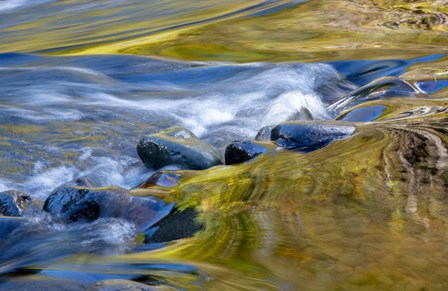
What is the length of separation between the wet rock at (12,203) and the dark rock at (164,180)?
0.60 m

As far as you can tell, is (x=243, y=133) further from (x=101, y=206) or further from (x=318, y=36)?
(x=318, y=36)

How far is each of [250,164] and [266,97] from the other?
7.65 feet

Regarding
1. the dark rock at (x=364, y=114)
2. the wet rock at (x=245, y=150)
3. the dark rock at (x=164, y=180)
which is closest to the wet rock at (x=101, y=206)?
the dark rock at (x=164, y=180)

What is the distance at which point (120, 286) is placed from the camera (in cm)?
222

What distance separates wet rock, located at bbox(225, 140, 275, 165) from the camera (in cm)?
391

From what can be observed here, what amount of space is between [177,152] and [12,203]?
3.22 ft

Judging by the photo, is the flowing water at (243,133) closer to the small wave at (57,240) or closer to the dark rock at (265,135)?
the small wave at (57,240)

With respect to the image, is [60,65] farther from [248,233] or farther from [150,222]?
[248,233]

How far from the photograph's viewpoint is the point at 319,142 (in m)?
3.83

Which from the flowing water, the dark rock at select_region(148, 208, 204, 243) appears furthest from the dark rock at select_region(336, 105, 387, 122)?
the dark rock at select_region(148, 208, 204, 243)

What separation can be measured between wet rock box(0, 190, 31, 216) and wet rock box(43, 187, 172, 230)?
0.54 feet

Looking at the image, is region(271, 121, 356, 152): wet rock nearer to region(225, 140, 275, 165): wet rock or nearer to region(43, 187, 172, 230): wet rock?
region(225, 140, 275, 165): wet rock

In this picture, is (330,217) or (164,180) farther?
(164,180)

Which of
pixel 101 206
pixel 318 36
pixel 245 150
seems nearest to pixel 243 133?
pixel 245 150
